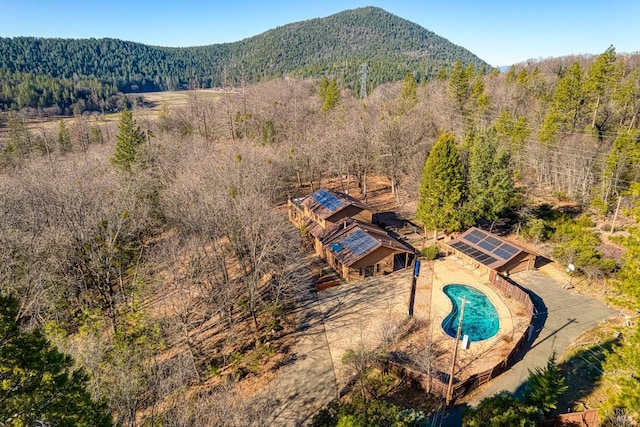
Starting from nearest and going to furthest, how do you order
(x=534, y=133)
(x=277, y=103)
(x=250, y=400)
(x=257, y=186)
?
(x=250, y=400) < (x=257, y=186) < (x=534, y=133) < (x=277, y=103)

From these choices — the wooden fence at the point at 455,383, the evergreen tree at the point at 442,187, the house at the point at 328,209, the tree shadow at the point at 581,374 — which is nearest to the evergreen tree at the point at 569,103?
the evergreen tree at the point at 442,187

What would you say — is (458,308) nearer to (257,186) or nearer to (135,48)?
(257,186)

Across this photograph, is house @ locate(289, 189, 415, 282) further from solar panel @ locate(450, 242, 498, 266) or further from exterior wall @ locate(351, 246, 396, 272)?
solar panel @ locate(450, 242, 498, 266)

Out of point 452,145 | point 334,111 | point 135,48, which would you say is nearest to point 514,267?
point 452,145

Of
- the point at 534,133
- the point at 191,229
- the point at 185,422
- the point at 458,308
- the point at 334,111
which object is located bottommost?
the point at 458,308

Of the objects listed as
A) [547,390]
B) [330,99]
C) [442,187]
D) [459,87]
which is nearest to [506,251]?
[442,187]

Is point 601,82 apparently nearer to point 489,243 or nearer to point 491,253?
point 489,243

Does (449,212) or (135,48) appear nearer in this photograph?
(449,212)
